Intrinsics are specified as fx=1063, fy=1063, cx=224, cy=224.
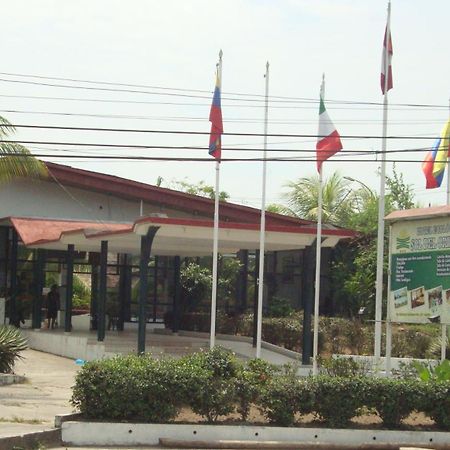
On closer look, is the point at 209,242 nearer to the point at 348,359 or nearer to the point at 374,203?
the point at 348,359

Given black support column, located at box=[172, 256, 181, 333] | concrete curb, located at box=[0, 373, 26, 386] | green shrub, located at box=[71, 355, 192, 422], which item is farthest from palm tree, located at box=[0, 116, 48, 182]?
green shrub, located at box=[71, 355, 192, 422]

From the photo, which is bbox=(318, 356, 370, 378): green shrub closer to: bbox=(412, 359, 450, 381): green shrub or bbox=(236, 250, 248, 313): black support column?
bbox=(412, 359, 450, 381): green shrub

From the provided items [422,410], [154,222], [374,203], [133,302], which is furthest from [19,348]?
[374,203]

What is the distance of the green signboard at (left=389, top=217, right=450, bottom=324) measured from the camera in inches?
753

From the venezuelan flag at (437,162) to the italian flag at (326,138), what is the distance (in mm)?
2307

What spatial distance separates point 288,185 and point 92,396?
3902 cm

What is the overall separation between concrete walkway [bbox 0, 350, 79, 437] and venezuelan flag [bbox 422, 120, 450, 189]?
9159 millimetres

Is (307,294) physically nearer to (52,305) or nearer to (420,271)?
(420,271)

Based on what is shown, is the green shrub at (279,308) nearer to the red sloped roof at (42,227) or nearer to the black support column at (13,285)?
the red sloped roof at (42,227)

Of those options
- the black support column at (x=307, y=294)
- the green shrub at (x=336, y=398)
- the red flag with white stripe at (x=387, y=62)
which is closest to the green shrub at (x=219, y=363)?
the green shrub at (x=336, y=398)

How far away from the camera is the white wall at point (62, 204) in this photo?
108ft

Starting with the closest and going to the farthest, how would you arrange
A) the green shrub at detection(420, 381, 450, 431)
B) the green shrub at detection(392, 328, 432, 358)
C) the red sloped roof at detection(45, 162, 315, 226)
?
the green shrub at detection(420, 381, 450, 431)
the green shrub at detection(392, 328, 432, 358)
the red sloped roof at detection(45, 162, 315, 226)

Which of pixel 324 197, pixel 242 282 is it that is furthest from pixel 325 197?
pixel 242 282

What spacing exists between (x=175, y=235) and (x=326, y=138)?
4.21 meters
